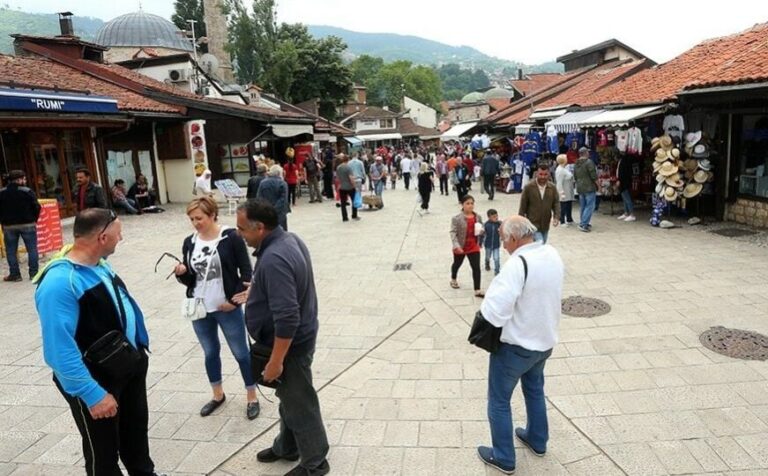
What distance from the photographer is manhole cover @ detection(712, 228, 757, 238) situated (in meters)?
9.62

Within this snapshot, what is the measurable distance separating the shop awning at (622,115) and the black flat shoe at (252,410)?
974 cm

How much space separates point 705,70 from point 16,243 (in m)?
13.6

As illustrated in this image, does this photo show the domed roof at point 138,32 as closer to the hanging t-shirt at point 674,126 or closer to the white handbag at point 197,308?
the hanging t-shirt at point 674,126

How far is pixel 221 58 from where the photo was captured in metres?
41.4

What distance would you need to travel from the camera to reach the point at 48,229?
Answer: 953 centimetres

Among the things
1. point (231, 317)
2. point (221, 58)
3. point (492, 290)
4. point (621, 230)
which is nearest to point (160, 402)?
point (231, 317)

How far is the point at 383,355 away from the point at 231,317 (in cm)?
188

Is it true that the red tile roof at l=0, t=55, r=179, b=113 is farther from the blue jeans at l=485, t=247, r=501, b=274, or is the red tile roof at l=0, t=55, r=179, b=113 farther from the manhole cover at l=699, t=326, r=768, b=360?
the manhole cover at l=699, t=326, r=768, b=360

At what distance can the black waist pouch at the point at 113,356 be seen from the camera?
2.69m

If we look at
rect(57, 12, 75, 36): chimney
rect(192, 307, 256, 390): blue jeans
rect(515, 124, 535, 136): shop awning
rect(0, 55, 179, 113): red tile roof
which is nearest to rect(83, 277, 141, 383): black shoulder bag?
rect(192, 307, 256, 390): blue jeans

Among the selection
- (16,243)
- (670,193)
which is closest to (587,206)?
(670,193)

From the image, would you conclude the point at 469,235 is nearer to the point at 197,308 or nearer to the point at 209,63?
the point at 197,308

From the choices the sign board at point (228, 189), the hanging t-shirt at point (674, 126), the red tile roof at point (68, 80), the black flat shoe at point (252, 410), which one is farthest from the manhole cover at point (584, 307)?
the red tile roof at point (68, 80)

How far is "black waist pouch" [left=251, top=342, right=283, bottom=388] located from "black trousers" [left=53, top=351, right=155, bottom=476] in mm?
628
